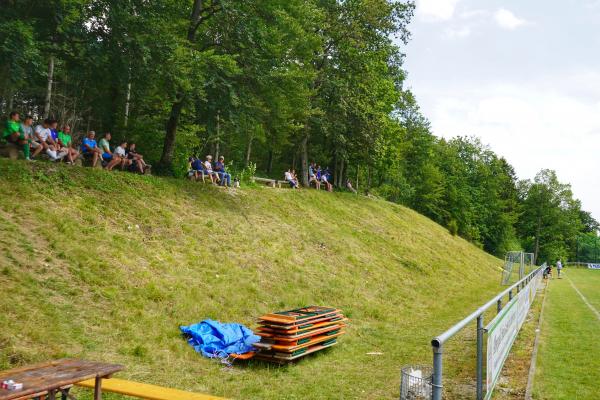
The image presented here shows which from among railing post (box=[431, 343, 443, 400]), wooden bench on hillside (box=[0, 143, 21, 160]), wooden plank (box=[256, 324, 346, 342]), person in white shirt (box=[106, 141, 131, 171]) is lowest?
wooden plank (box=[256, 324, 346, 342])

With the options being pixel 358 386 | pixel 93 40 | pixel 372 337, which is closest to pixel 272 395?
pixel 358 386

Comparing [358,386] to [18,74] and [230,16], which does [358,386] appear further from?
[230,16]

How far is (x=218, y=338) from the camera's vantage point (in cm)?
980

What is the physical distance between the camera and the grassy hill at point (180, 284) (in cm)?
823

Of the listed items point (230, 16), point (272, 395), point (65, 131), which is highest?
point (230, 16)

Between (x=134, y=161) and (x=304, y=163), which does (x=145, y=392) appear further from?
(x=304, y=163)

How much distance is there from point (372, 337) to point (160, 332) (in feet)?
18.5

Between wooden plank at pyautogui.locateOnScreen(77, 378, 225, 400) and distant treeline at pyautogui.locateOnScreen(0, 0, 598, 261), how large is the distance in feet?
28.0

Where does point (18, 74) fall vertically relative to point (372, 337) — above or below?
above

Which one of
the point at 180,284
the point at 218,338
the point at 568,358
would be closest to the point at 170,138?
the point at 180,284

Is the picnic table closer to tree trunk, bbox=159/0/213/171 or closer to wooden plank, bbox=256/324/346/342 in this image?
wooden plank, bbox=256/324/346/342

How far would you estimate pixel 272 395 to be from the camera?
7617mm

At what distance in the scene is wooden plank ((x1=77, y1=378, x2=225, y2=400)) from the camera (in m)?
5.88

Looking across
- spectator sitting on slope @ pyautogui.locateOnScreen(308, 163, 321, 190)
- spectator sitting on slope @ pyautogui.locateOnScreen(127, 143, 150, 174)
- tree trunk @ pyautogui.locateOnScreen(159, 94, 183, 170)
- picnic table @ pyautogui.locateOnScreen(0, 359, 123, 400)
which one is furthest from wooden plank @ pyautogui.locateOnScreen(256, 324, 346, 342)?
spectator sitting on slope @ pyautogui.locateOnScreen(308, 163, 321, 190)
